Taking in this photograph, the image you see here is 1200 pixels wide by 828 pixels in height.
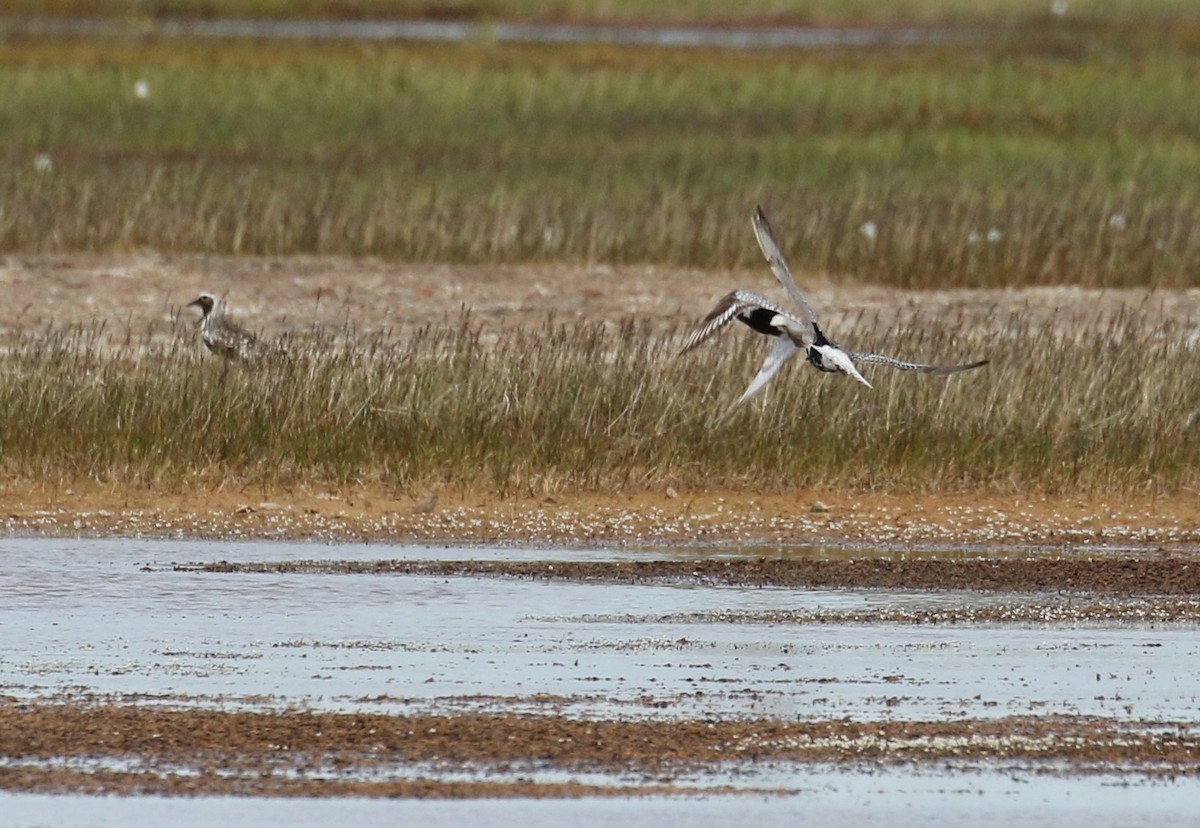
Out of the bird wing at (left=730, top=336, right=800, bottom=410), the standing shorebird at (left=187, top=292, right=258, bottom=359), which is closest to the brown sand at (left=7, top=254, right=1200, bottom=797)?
the bird wing at (left=730, top=336, right=800, bottom=410)

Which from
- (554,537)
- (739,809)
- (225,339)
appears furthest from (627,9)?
(739,809)

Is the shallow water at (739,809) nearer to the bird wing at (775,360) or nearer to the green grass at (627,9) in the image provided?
the bird wing at (775,360)

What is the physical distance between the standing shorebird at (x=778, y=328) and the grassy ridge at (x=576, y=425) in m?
2.78

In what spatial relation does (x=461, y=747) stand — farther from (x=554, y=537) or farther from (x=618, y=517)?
(x=618, y=517)

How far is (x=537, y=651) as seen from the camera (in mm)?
9672

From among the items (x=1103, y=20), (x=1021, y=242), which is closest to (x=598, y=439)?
(x=1021, y=242)

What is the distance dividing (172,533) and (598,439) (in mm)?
2719

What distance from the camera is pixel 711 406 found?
48.5 ft

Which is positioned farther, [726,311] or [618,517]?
[618,517]

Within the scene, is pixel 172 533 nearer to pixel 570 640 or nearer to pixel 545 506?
pixel 545 506

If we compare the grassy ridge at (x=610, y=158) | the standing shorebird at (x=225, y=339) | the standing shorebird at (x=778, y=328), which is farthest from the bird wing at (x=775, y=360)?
the grassy ridge at (x=610, y=158)

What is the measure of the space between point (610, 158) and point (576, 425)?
48.8 ft

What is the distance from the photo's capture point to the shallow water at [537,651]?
8.77m

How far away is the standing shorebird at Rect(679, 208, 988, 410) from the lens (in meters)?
10.9
